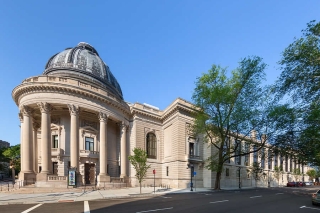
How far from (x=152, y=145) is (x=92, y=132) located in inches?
478

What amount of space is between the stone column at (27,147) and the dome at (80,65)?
12.2 metres

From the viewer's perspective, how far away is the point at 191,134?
1399 inches

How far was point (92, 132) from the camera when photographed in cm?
3375

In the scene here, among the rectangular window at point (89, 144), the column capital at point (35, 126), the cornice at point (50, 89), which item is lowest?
the rectangular window at point (89, 144)

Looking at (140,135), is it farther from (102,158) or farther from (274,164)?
(274,164)

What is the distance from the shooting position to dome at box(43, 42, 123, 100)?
38.5 meters

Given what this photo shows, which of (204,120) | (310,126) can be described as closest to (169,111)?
(204,120)

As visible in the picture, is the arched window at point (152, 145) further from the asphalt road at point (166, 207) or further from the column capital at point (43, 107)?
the asphalt road at point (166, 207)

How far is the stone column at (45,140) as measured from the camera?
84.2ft

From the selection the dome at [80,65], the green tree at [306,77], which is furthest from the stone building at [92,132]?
the green tree at [306,77]

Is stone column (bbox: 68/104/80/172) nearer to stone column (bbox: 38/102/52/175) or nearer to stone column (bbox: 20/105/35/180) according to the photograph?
stone column (bbox: 38/102/52/175)

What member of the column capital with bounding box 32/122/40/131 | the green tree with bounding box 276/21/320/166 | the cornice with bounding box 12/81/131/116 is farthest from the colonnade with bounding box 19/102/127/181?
the green tree with bounding box 276/21/320/166

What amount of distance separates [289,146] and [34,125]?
3935cm

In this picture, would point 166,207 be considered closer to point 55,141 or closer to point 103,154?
point 103,154
